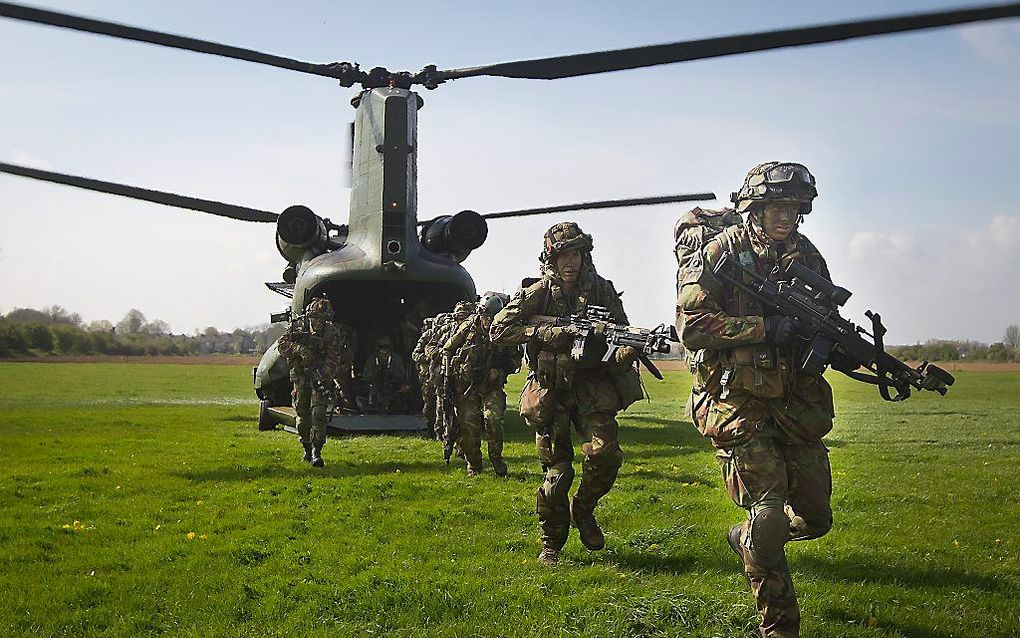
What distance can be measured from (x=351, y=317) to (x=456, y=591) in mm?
11414

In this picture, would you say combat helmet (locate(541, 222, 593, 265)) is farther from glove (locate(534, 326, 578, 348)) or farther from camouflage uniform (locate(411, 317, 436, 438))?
camouflage uniform (locate(411, 317, 436, 438))

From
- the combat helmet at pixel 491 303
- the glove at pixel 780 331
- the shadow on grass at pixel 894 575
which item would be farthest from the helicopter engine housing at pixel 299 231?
the glove at pixel 780 331

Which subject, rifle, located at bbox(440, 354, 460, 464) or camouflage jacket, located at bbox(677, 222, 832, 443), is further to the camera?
rifle, located at bbox(440, 354, 460, 464)

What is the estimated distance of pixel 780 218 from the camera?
527cm

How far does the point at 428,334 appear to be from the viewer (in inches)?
514

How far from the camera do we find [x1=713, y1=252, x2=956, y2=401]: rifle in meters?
5.02

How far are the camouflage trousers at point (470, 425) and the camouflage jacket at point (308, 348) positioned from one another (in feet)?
6.26

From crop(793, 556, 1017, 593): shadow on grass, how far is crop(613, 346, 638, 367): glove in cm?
190

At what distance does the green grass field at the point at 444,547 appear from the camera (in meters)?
5.32

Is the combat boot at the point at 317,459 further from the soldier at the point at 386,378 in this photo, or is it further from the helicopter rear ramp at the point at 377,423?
the soldier at the point at 386,378

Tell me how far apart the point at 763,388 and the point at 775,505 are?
0.64m

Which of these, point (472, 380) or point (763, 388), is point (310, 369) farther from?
point (763, 388)

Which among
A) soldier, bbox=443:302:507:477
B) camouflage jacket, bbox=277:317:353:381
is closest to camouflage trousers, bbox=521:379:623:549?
soldier, bbox=443:302:507:477

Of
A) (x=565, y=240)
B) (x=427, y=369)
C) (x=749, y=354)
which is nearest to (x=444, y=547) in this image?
(x=565, y=240)
